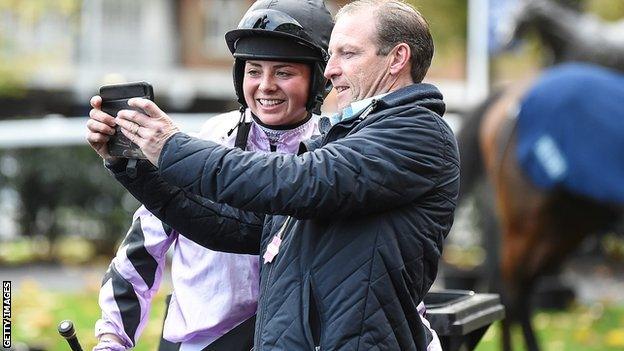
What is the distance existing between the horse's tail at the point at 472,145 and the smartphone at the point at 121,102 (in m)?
6.76

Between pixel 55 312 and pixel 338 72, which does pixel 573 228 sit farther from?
pixel 338 72

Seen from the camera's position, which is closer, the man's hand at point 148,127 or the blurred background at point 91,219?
the man's hand at point 148,127

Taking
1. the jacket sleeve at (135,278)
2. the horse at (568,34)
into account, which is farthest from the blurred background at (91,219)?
the jacket sleeve at (135,278)

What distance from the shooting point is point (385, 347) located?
247 centimetres

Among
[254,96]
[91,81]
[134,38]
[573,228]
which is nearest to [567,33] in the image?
[573,228]

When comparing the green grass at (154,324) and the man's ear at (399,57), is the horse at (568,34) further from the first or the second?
the man's ear at (399,57)

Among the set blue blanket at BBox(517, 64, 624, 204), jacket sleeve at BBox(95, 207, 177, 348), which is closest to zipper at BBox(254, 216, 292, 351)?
jacket sleeve at BBox(95, 207, 177, 348)

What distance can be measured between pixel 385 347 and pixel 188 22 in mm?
31965

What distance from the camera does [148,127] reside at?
2562 mm

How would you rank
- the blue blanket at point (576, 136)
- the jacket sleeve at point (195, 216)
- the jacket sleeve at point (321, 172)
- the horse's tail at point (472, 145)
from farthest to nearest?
the horse's tail at point (472, 145) < the blue blanket at point (576, 136) < the jacket sleeve at point (195, 216) < the jacket sleeve at point (321, 172)

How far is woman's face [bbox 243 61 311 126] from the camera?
3020 millimetres

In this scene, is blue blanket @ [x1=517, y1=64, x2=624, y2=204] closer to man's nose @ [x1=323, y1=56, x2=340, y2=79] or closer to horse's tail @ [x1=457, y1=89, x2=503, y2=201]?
horse's tail @ [x1=457, y1=89, x2=503, y2=201]

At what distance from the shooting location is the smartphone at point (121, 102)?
2672mm

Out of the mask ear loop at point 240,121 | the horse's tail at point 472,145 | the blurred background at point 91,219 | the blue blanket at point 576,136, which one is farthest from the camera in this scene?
the horse's tail at point 472,145
